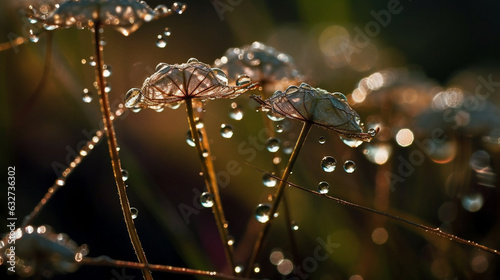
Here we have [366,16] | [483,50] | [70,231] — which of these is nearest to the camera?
[70,231]

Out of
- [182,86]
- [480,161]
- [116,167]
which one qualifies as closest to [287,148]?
[182,86]

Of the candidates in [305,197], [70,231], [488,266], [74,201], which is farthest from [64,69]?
[488,266]

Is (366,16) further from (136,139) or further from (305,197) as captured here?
(305,197)

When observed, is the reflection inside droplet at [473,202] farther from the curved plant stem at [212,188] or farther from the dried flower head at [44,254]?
the dried flower head at [44,254]

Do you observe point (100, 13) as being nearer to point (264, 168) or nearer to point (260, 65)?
point (260, 65)

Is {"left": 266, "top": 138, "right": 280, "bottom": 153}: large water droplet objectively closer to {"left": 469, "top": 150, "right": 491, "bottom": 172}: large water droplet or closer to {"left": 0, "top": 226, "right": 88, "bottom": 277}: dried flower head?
{"left": 0, "top": 226, "right": 88, "bottom": 277}: dried flower head

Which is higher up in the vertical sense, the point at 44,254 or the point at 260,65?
the point at 260,65
